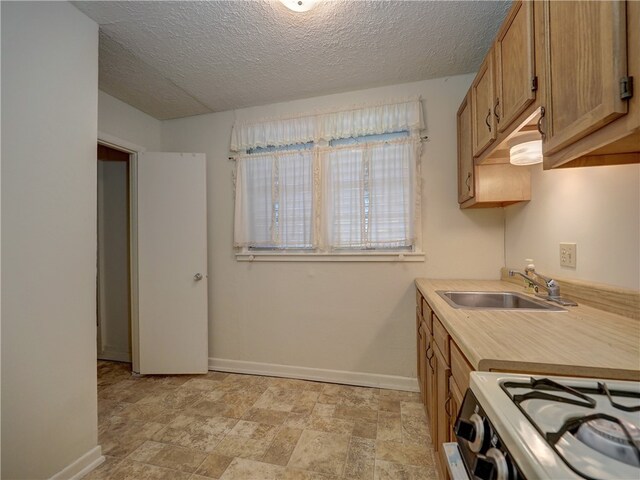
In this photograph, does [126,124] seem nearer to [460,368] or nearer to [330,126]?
[330,126]

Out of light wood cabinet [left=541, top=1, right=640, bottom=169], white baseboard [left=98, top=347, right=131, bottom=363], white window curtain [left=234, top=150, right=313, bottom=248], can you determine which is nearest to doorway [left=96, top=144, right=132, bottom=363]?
white baseboard [left=98, top=347, right=131, bottom=363]

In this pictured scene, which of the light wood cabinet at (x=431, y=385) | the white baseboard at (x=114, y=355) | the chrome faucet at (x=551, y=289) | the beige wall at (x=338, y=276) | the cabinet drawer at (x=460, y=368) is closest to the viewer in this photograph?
the cabinet drawer at (x=460, y=368)

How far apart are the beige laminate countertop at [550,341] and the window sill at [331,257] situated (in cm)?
103

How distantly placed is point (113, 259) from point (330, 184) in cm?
258

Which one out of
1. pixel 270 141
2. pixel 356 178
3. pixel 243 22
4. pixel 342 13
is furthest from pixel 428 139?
pixel 243 22

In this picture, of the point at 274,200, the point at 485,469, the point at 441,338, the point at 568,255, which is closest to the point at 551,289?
the point at 568,255

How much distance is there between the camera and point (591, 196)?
130 cm

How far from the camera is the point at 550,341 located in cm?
87

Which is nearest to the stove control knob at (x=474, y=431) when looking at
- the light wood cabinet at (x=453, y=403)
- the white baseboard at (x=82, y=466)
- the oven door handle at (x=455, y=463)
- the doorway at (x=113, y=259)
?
the oven door handle at (x=455, y=463)

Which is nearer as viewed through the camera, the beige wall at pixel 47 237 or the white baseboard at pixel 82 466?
the beige wall at pixel 47 237

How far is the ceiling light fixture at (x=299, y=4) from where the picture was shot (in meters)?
1.47

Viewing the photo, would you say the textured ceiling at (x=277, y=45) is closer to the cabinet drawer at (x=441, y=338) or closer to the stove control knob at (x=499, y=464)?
the cabinet drawer at (x=441, y=338)

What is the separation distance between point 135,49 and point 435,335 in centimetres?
267

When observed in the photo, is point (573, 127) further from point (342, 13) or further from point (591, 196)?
point (342, 13)
